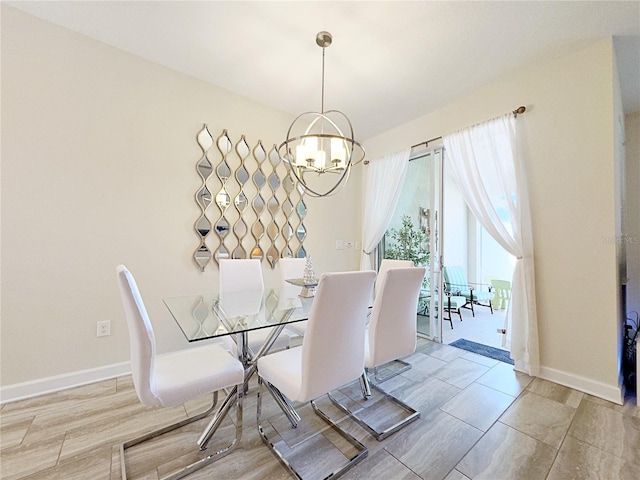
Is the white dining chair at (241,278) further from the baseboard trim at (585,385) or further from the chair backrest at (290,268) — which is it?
the baseboard trim at (585,385)

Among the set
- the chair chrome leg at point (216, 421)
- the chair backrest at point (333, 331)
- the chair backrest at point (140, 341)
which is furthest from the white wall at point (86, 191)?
the chair backrest at point (333, 331)

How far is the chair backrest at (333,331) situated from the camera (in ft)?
4.08

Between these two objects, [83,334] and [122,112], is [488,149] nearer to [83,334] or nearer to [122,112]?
[122,112]

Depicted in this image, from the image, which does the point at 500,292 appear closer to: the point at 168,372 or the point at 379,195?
the point at 379,195

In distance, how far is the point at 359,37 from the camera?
2.08 metres

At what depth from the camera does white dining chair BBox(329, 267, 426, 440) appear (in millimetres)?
1606

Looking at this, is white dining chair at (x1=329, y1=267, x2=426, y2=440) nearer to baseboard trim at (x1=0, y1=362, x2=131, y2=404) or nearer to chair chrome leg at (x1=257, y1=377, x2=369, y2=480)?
chair chrome leg at (x1=257, y1=377, x2=369, y2=480)

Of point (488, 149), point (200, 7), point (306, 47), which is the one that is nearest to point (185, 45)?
point (200, 7)

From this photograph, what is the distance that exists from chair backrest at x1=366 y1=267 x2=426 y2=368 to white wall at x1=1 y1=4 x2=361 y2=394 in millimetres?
1910

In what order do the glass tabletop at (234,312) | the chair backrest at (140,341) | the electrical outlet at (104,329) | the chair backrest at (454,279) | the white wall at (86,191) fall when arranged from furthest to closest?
the chair backrest at (454,279) < the electrical outlet at (104,329) < the white wall at (86,191) < the glass tabletop at (234,312) < the chair backrest at (140,341)

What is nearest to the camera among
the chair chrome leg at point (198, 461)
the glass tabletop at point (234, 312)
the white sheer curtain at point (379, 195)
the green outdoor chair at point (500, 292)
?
the chair chrome leg at point (198, 461)

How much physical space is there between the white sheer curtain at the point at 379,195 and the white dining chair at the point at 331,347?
2.49m

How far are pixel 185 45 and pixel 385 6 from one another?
1.65 meters

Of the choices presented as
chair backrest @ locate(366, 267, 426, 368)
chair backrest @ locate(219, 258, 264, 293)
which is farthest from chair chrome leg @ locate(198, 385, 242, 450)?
chair backrest @ locate(219, 258, 264, 293)
